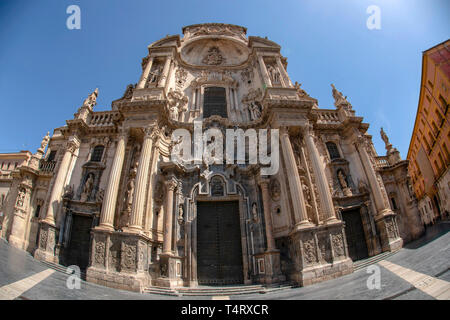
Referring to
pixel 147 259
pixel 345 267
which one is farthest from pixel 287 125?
pixel 147 259

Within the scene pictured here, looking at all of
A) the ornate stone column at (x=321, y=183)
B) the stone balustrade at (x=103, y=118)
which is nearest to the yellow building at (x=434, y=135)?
the ornate stone column at (x=321, y=183)

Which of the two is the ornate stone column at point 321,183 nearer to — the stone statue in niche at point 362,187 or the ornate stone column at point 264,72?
the stone statue in niche at point 362,187

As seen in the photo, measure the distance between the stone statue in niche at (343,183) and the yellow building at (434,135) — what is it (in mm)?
14866

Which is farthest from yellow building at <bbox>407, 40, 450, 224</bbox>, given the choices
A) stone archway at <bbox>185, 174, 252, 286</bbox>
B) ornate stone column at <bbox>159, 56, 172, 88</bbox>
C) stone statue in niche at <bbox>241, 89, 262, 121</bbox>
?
ornate stone column at <bbox>159, 56, 172, 88</bbox>

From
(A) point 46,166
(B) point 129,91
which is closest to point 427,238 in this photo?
(B) point 129,91

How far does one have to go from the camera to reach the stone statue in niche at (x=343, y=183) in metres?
13.7

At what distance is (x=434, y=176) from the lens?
26531mm

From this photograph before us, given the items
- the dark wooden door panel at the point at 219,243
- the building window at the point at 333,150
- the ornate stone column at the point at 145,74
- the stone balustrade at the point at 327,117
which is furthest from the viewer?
the stone balustrade at the point at 327,117

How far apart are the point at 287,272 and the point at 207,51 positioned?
20814 mm

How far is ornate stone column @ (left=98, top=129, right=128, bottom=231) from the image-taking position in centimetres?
1042

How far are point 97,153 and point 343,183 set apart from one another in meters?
16.5

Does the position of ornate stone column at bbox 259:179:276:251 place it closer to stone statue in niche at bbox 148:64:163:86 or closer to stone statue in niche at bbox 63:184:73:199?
stone statue in niche at bbox 148:64:163:86

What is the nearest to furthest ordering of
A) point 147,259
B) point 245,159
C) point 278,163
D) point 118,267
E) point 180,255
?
point 118,267 < point 147,259 < point 180,255 < point 278,163 < point 245,159
